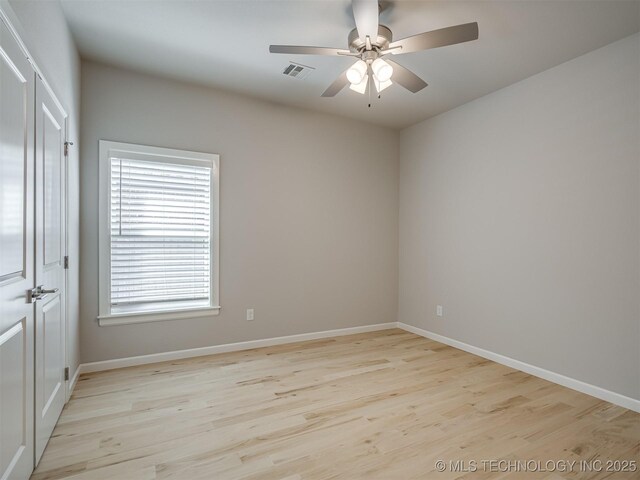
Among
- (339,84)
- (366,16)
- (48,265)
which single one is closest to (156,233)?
(48,265)

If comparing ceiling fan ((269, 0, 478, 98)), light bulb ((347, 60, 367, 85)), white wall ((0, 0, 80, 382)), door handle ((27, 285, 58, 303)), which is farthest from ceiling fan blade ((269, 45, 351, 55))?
door handle ((27, 285, 58, 303))

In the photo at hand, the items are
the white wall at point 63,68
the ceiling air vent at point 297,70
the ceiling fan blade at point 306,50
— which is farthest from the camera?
the ceiling air vent at point 297,70

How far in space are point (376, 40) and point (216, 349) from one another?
3.30 metres

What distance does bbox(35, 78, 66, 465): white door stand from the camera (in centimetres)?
186

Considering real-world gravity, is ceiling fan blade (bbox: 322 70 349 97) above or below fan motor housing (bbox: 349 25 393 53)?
below

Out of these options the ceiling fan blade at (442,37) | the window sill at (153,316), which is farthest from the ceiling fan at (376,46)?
the window sill at (153,316)

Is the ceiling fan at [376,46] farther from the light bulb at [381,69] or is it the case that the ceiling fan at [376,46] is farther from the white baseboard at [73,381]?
the white baseboard at [73,381]

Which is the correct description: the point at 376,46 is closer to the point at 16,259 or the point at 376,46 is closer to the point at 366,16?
the point at 366,16

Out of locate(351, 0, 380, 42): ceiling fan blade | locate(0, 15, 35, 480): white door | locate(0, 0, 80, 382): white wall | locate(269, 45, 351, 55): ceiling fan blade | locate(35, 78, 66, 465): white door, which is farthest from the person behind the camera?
locate(269, 45, 351, 55): ceiling fan blade

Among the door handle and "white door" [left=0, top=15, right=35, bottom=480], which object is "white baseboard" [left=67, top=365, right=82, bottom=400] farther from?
the door handle

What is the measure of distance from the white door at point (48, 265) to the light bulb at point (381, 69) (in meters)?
2.04

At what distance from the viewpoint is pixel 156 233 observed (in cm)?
344

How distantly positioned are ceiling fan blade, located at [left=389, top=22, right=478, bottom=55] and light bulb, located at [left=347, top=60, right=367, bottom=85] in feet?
0.88

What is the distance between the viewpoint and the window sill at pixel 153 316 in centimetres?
322
